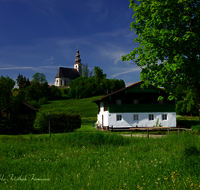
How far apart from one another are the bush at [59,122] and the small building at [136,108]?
21.4ft

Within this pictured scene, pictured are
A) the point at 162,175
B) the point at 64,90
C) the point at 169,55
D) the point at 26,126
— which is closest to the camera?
the point at 162,175

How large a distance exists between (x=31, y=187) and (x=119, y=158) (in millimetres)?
4059

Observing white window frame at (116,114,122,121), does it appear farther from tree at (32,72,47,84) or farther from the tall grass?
tree at (32,72,47,84)

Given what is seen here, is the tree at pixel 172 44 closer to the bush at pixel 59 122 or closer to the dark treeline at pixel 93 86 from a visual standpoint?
the bush at pixel 59 122

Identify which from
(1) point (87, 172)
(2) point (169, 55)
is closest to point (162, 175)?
(1) point (87, 172)

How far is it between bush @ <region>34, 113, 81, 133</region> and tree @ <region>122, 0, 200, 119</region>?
16.8m

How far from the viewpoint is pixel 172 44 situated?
368 inches

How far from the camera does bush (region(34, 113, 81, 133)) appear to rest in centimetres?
2452

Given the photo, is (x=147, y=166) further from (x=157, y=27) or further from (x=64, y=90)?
(x=64, y=90)

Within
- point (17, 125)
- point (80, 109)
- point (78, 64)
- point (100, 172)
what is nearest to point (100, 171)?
point (100, 172)

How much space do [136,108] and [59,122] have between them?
12170 millimetres

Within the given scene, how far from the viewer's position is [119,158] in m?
8.98

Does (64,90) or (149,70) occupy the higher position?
(64,90)

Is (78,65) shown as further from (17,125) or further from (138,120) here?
(17,125)
